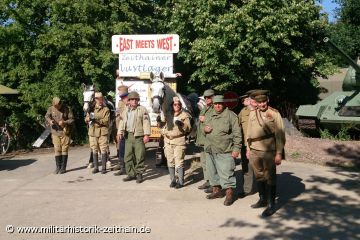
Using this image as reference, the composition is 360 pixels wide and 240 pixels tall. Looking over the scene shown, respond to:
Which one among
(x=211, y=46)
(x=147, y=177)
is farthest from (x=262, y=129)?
(x=211, y=46)

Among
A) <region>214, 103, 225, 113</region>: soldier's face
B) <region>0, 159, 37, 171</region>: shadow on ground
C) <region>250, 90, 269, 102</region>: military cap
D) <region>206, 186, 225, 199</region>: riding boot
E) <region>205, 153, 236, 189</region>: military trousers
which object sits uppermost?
<region>250, 90, 269, 102</region>: military cap

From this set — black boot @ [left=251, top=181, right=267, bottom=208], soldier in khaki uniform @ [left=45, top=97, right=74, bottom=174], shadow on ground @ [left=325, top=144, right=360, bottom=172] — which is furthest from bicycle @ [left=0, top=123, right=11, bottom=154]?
black boot @ [left=251, top=181, right=267, bottom=208]

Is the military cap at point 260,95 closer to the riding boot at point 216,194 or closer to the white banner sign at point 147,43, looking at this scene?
the riding boot at point 216,194

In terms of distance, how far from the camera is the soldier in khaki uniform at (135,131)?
9.20m

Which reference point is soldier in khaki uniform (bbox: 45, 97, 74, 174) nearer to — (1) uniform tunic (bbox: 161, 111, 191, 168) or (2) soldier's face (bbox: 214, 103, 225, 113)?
(1) uniform tunic (bbox: 161, 111, 191, 168)

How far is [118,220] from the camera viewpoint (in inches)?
263

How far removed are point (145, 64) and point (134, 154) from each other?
8.84 feet

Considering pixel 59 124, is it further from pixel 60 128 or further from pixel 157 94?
pixel 157 94

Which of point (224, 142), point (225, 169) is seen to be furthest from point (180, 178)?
point (224, 142)

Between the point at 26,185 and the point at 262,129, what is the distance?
5062 millimetres

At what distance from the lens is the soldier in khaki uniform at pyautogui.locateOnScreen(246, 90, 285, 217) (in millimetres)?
6844

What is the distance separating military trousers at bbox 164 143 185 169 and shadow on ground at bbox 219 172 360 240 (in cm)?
190

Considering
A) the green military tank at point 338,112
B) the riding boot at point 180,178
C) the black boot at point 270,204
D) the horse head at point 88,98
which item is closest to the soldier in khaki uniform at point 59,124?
the horse head at point 88,98

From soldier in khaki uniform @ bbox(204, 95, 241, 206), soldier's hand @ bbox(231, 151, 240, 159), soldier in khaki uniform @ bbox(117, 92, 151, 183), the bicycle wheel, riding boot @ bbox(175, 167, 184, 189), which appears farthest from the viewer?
the bicycle wheel
